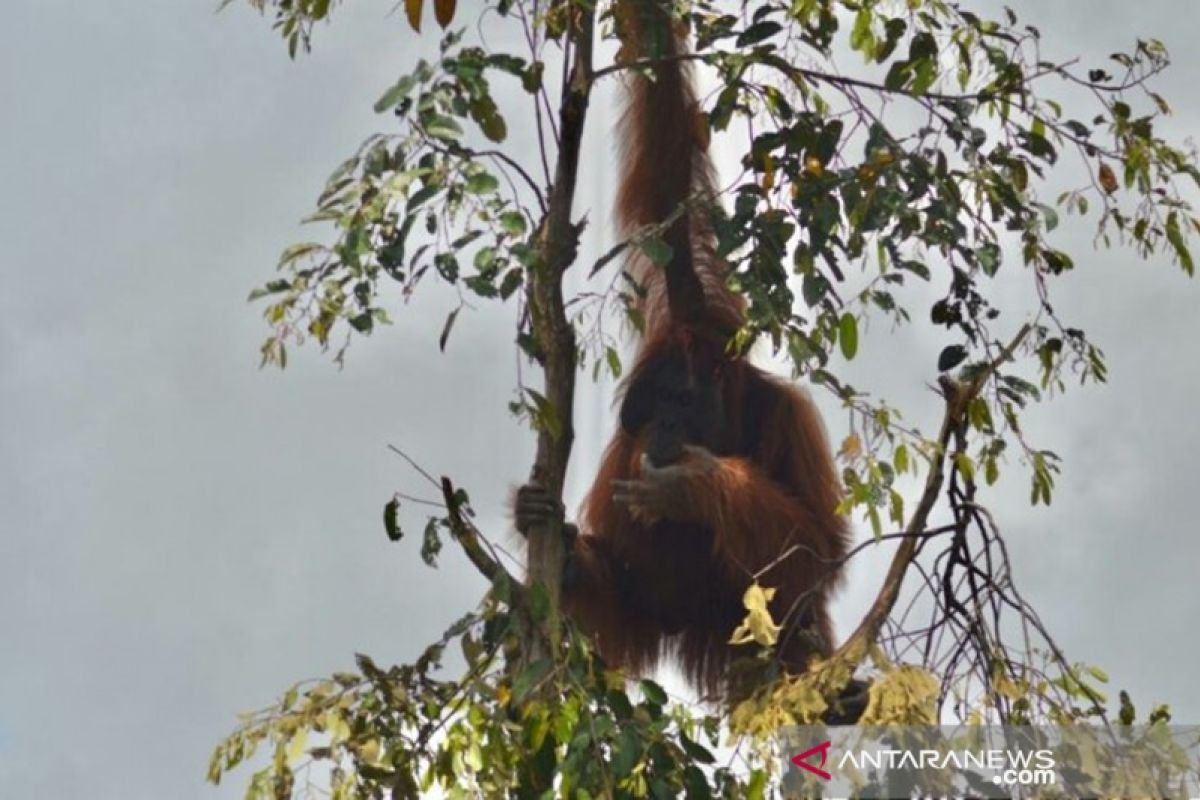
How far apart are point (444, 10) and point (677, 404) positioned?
11.6 feet

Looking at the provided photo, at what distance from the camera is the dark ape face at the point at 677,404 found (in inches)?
305

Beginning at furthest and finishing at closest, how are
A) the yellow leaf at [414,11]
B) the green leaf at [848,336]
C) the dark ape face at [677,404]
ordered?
the dark ape face at [677,404], the green leaf at [848,336], the yellow leaf at [414,11]

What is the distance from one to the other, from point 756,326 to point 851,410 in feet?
1.09

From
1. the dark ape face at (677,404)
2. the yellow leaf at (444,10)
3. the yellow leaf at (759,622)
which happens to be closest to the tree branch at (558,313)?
the yellow leaf at (759,622)

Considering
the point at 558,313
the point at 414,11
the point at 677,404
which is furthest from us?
the point at 677,404

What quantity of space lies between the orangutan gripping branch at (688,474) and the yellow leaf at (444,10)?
2.93 m

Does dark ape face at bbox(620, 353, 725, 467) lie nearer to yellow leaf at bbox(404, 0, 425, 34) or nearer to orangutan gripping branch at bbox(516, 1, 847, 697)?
orangutan gripping branch at bbox(516, 1, 847, 697)

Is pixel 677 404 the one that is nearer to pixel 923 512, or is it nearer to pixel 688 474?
pixel 688 474

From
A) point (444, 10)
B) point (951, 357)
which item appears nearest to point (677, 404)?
point (951, 357)

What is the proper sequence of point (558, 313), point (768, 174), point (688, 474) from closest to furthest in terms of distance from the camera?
point (558, 313), point (768, 174), point (688, 474)

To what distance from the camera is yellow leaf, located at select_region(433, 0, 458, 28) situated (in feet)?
14.4

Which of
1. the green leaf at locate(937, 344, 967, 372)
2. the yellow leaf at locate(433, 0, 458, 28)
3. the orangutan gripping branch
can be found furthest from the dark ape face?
the yellow leaf at locate(433, 0, 458, 28)

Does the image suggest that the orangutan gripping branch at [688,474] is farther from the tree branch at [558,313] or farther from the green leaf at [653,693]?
the green leaf at [653,693]

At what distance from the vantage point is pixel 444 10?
4422mm
